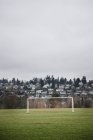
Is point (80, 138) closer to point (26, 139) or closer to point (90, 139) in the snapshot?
point (90, 139)

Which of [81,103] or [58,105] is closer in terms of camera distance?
[58,105]

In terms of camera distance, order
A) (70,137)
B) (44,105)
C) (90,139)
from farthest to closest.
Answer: (44,105)
(70,137)
(90,139)

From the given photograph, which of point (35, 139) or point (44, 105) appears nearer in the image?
point (35, 139)

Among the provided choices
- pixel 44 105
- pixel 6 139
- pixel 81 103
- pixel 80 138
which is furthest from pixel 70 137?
pixel 81 103

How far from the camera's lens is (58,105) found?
73.6m

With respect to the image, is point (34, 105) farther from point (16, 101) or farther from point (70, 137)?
point (70, 137)

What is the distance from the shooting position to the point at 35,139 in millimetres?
11898

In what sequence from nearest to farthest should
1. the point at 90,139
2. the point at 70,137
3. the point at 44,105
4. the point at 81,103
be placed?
the point at 90,139
the point at 70,137
the point at 44,105
the point at 81,103

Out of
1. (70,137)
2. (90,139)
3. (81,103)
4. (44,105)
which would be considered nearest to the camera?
(90,139)

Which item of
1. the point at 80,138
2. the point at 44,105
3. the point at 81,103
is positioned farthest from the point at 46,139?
the point at 81,103

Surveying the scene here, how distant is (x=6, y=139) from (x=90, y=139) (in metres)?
2.87

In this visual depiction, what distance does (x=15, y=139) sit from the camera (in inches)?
466

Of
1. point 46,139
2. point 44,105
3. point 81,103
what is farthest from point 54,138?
point 81,103

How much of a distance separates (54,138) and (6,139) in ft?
5.57
